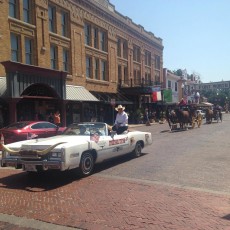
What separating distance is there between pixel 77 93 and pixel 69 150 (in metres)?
20.2

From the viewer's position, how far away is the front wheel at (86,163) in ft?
28.9

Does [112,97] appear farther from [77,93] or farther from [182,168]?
[182,168]

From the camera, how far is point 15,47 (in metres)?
23.3

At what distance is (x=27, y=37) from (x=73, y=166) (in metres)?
18.0

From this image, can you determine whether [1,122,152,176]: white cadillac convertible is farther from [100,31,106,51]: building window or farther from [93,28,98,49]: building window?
[100,31,106,51]: building window

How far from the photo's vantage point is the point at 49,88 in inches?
940

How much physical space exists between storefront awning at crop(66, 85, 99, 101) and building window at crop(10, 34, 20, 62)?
4.84m

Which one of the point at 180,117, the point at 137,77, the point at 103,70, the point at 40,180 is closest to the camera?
the point at 40,180

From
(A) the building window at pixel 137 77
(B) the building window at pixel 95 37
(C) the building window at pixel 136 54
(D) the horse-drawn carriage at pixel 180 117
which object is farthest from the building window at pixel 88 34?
(C) the building window at pixel 136 54

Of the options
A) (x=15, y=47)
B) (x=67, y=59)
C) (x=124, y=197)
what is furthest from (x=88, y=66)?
(x=124, y=197)

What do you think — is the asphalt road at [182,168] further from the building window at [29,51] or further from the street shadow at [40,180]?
the building window at [29,51]

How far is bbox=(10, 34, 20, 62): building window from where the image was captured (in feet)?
75.3

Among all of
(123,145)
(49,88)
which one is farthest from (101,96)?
(123,145)

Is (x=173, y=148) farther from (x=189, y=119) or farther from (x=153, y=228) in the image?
(x=189, y=119)
